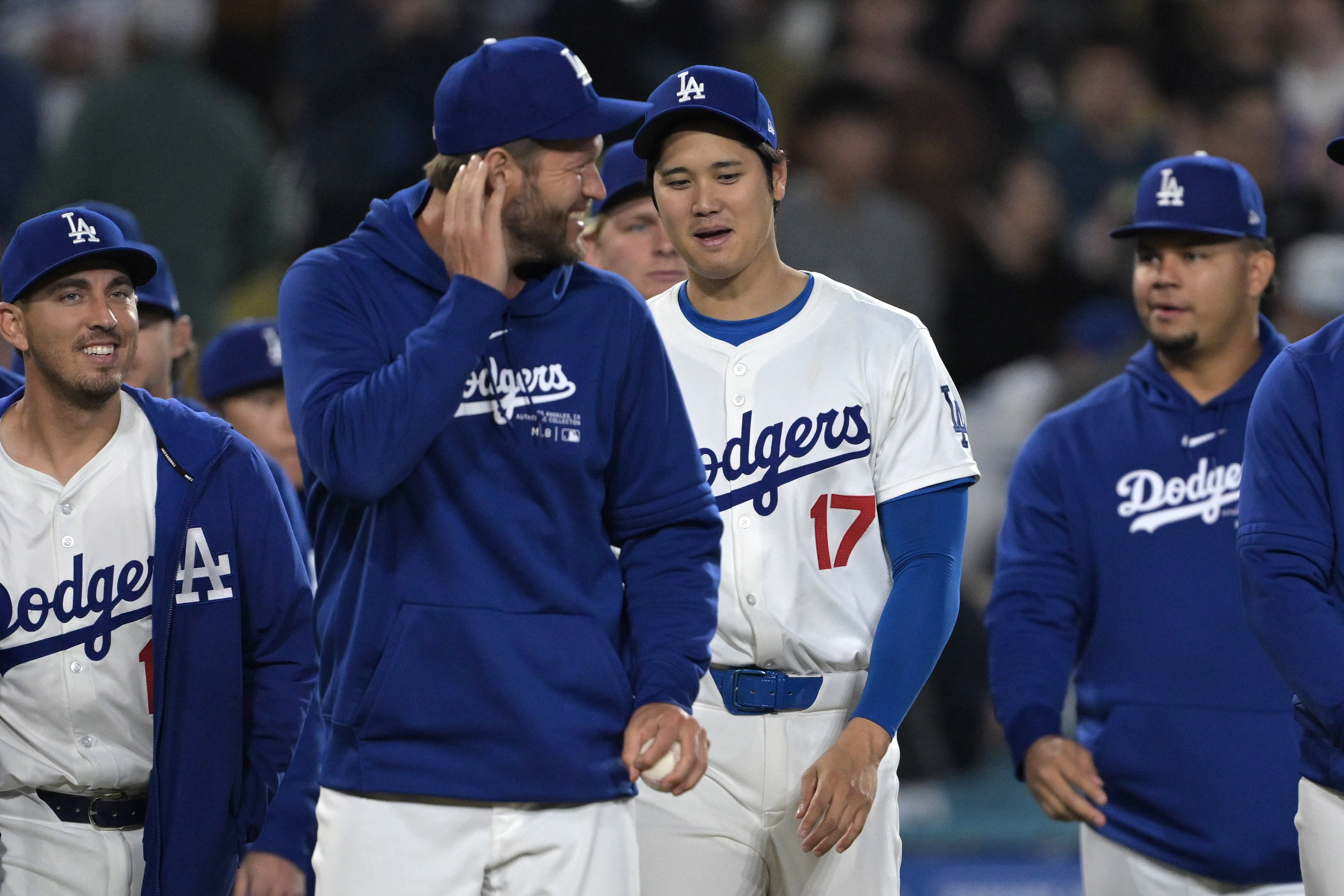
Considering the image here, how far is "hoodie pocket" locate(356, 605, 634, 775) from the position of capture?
2566 millimetres

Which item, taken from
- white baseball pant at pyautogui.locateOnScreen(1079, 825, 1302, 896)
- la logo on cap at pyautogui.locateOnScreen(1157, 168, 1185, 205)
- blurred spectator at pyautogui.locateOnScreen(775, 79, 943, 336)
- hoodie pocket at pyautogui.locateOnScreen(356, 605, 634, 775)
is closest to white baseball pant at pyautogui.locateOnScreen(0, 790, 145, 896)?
hoodie pocket at pyautogui.locateOnScreen(356, 605, 634, 775)

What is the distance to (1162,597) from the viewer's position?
393 cm

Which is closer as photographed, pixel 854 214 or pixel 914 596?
pixel 914 596

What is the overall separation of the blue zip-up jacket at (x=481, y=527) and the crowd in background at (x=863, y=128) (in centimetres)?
469

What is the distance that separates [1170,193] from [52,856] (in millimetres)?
2973

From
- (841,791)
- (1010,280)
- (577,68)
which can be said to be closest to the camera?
(577,68)

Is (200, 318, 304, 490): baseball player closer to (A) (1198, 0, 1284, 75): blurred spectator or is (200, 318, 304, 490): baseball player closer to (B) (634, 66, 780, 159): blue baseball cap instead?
(B) (634, 66, 780, 159): blue baseball cap

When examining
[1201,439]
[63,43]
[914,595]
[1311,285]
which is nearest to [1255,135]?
[1311,285]

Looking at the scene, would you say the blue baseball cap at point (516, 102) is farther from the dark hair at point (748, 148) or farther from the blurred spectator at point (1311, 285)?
the blurred spectator at point (1311, 285)

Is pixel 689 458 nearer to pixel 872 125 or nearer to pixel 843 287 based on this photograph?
pixel 843 287

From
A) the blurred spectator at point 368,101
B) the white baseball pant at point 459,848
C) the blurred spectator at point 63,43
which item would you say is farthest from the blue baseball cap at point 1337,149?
the blurred spectator at point 63,43

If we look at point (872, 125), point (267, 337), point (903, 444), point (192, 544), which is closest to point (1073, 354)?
point (872, 125)

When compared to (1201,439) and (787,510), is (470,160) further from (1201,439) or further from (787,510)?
(1201,439)

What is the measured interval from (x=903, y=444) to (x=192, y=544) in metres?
1.44
